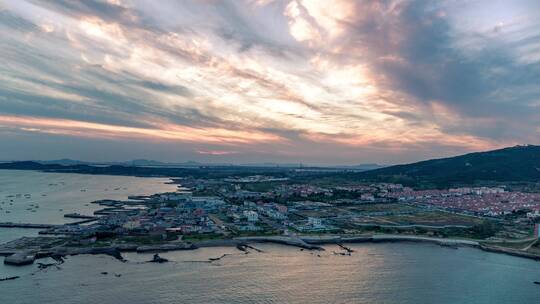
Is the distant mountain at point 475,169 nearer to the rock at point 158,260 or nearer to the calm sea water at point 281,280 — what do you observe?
the calm sea water at point 281,280

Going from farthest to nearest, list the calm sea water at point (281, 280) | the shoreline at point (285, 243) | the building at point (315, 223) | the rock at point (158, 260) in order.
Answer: the building at point (315, 223) < the shoreline at point (285, 243) < the rock at point (158, 260) < the calm sea water at point (281, 280)

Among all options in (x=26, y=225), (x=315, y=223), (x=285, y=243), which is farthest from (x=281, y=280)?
(x=26, y=225)

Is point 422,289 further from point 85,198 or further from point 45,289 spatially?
point 85,198

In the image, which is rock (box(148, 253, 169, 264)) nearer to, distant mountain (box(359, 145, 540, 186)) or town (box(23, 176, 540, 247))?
town (box(23, 176, 540, 247))

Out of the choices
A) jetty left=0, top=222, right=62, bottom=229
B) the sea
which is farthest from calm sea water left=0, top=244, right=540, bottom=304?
jetty left=0, top=222, right=62, bottom=229

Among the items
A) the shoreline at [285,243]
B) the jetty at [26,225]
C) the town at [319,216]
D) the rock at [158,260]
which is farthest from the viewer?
the jetty at [26,225]

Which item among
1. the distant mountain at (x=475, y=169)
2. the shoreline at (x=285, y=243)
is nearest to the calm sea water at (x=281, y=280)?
the shoreline at (x=285, y=243)
